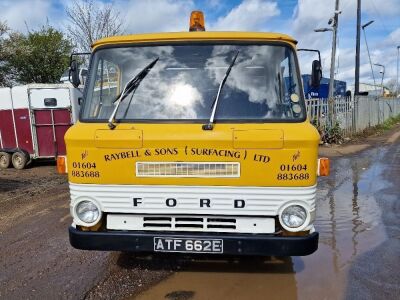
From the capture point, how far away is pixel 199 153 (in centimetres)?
361

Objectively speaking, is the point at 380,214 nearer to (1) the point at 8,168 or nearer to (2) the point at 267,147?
(2) the point at 267,147

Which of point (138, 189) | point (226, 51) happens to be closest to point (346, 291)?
point (138, 189)

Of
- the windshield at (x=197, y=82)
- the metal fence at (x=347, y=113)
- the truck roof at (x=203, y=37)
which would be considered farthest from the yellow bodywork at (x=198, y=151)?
the metal fence at (x=347, y=113)

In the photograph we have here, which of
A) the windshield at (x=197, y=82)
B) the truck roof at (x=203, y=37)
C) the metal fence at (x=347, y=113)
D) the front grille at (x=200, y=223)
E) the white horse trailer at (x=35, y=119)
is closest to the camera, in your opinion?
the front grille at (x=200, y=223)

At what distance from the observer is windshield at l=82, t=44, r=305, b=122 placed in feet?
12.9

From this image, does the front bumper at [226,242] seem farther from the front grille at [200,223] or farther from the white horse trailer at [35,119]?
the white horse trailer at [35,119]

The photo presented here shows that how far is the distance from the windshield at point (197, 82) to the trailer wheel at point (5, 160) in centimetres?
909

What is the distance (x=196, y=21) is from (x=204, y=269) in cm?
277

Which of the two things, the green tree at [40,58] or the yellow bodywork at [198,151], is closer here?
the yellow bodywork at [198,151]

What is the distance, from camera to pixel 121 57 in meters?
4.14

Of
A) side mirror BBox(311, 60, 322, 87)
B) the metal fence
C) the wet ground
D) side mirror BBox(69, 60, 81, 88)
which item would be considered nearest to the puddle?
the wet ground

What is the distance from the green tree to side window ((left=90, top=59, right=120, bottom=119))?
19220 millimetres

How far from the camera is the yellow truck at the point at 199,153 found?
11.9 ft

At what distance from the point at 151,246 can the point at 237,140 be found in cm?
119
